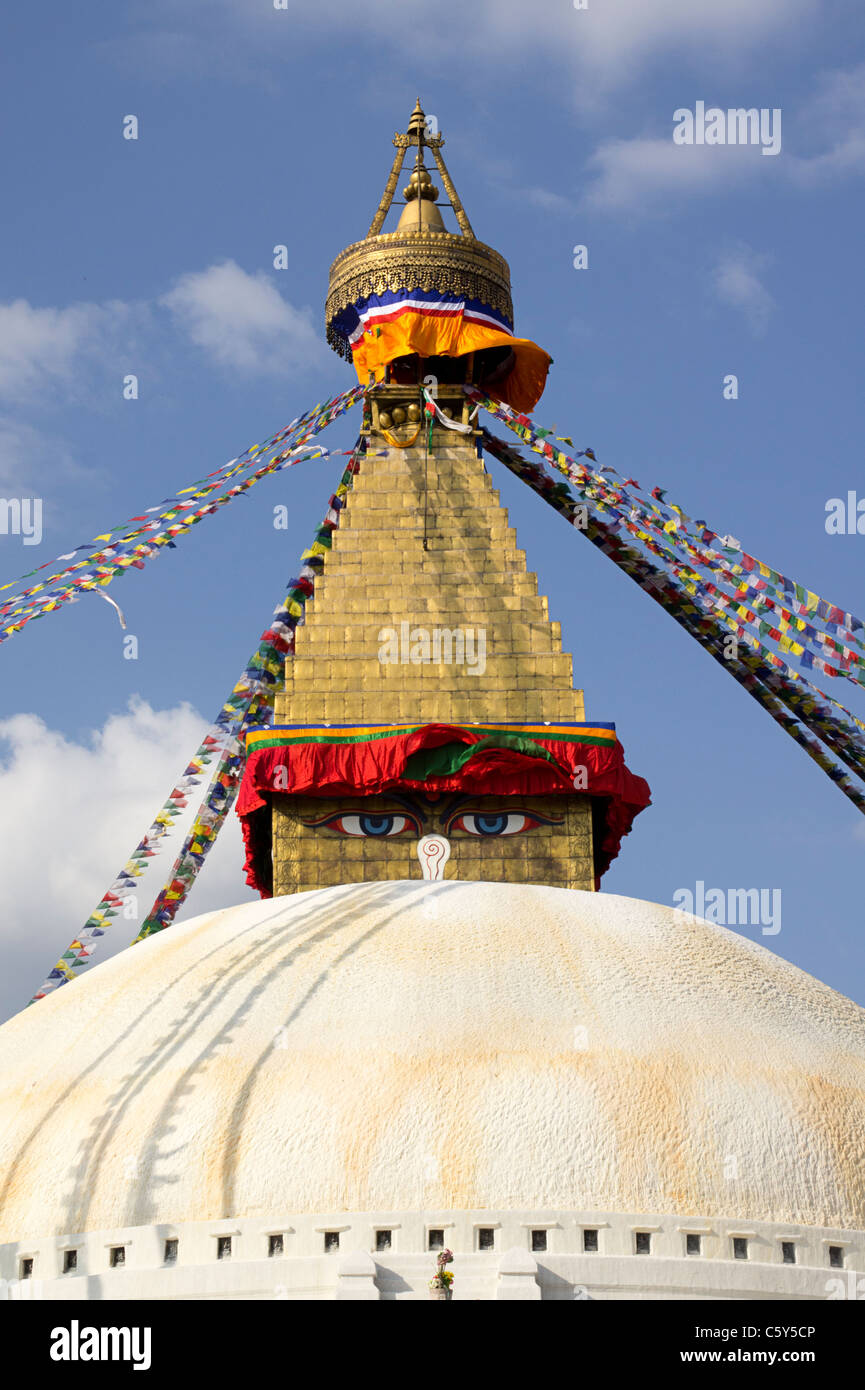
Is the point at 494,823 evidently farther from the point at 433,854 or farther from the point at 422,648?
the point at 422,648

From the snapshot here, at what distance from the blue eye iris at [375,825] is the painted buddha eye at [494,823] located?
27.0 inches

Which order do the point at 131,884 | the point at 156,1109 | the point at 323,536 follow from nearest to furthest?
the point at 156,1109 → the point at 131,884 → the point at 323,536

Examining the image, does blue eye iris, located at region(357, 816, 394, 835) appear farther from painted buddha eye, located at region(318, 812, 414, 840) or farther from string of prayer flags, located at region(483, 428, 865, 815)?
A: string of prayer flags, located at region(483, 428, 865, 815)

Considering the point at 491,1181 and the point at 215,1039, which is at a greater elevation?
the point at 215,1039

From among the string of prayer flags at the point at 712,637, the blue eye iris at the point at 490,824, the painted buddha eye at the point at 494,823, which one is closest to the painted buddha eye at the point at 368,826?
the painted buddha eye at the point at 494,823

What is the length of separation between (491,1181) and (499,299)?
1560 cm

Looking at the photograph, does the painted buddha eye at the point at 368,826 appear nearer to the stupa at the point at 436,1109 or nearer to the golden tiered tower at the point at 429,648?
the golden tiered tower at the point at 429,648

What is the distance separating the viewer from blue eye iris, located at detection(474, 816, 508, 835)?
17062mm

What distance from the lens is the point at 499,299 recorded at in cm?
2144

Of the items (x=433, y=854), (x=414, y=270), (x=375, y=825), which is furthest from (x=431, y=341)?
(x=433, y=854)
